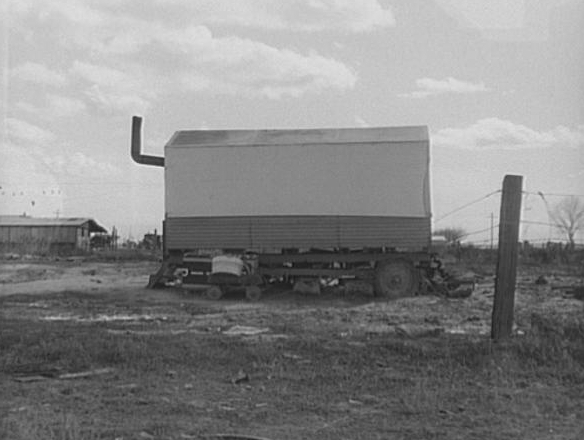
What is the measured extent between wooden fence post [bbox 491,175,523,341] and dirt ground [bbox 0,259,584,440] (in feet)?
0.79

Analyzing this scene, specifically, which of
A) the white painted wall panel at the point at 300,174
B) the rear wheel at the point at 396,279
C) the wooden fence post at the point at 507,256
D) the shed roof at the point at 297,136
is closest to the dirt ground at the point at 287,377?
the wooden fence post at the point at 507,256

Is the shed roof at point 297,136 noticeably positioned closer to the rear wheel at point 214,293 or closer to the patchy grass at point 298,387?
the rear wheel at point 214,293

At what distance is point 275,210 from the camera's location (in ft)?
60.1

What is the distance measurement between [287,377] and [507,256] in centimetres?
298

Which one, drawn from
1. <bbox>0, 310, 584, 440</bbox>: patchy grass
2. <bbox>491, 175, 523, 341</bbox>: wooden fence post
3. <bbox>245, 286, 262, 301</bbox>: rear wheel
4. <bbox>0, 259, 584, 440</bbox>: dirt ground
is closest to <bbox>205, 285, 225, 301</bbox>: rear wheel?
<bbox>245, 286, 262, 301</bbox>: rear wheel

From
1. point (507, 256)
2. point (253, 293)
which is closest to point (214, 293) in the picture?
point (253, 293)

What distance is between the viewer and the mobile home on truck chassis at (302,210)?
58.7ft

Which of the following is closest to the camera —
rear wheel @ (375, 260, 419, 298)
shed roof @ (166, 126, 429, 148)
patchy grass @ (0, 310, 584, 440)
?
patchy grass @ (0, 310, 584, 440)

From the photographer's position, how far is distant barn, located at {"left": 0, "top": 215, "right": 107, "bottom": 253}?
171ft

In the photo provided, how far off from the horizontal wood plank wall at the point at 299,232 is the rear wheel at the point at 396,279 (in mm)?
445

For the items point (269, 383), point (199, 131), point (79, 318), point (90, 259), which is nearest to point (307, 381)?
point (269, 383)

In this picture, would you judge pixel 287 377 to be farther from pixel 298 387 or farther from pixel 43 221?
pixel 43 221

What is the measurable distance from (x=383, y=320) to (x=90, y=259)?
29.4 meters

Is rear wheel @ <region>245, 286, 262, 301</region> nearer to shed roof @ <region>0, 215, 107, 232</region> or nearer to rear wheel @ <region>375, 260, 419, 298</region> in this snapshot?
rear wheel @ <region>375, 260, 419, 298</region>
